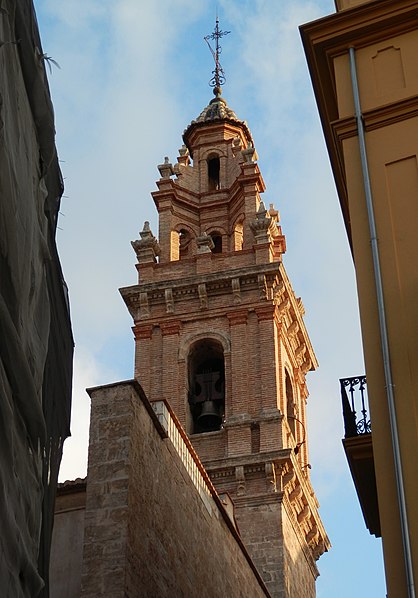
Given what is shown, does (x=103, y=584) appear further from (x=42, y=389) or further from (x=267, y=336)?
(x=267, y=336)

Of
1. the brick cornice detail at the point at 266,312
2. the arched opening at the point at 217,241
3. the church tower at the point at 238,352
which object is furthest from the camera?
the arched opening at the point at 217,241

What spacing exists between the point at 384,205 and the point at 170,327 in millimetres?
17734

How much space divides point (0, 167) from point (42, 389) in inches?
85.7

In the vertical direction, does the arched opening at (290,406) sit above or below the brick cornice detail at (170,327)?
below

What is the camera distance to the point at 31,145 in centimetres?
962

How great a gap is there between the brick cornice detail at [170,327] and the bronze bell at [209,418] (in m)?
2.07

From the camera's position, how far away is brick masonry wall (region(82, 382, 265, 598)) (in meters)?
12.5

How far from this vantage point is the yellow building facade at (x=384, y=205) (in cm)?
1022

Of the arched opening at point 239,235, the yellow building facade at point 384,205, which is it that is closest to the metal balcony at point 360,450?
the yellow building facade at point 384,205

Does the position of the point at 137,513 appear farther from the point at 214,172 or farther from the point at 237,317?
the point at 214,172

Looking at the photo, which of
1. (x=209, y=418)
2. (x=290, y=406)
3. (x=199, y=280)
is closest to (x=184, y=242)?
(x=199, y=280)

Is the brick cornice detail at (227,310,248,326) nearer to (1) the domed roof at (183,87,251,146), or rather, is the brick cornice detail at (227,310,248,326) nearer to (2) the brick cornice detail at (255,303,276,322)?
(2) the brick cornice detail at (255,303,276,322)

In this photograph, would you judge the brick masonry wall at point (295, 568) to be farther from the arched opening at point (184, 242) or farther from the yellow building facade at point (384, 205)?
the yellow building facade at point (384, 205)

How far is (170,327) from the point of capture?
96.9 ft
